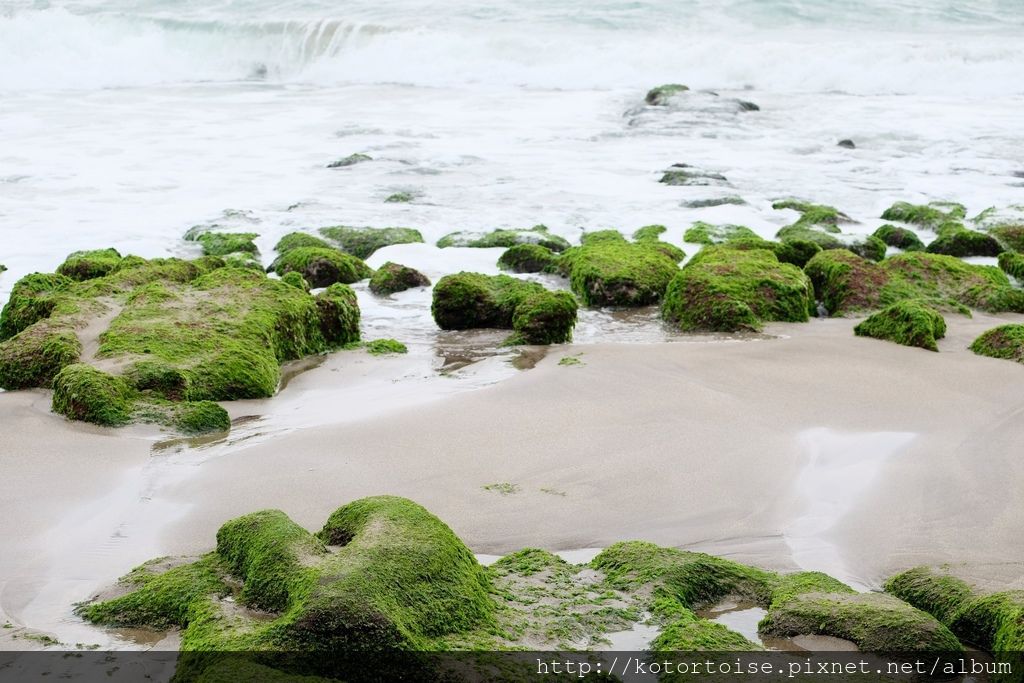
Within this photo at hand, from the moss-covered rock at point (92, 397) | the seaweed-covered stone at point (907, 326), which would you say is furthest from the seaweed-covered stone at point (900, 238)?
the moss-covered rock at point (92, 397)

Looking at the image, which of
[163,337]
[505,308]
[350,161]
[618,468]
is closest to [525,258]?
[505,308]

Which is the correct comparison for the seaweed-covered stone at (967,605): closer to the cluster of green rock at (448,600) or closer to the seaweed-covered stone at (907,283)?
the cluster of green rock at (448,600)

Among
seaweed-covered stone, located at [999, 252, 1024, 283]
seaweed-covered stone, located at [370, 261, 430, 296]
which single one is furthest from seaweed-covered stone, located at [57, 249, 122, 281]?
seaweed-covered stone, located at [999, 252, 1024, 283]

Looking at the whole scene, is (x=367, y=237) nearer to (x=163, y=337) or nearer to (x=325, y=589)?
(x=163, y=337)

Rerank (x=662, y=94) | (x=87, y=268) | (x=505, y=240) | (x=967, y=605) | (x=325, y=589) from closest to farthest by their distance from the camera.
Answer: (x=325, y=589) < (x=967, y=605) < (x=87, y=268) < (x=505, y=240) < (x=662, y=94)

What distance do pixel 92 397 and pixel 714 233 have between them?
21.8 ft

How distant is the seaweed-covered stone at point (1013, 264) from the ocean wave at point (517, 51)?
14.4 metres

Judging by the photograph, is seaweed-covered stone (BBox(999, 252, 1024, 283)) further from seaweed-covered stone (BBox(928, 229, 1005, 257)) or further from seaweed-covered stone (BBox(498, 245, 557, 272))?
seaweed-covered stone (BBox(498, 245, 557, 272))

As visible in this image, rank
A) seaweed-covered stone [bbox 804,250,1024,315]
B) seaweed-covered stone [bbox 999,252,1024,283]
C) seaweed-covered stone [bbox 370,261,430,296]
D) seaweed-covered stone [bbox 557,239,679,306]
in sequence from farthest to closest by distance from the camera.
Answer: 1. seaweed-covered stone [bbox 999,252,1024,283]
2. seaweed-covered stone [bbox 370,261,430,296]
3. seaweed-covered stone [bbox 557,239,679,306]
4. seaweed-covered stone [bbox 804,250,1024,315]

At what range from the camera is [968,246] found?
9.78 m

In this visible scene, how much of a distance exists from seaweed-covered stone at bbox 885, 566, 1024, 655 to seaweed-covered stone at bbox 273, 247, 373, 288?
5.86 metres

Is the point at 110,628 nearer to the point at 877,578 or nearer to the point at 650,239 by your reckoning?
the point at 877,578

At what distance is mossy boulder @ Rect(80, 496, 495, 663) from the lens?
3.04 meters

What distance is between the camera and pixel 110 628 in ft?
11.1
